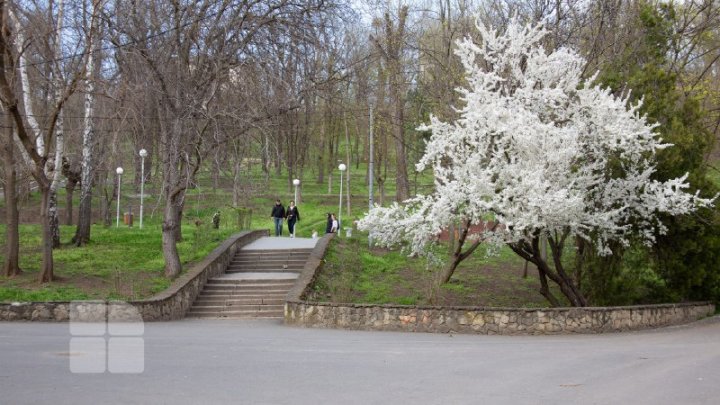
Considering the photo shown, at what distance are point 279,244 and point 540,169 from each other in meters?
14.3

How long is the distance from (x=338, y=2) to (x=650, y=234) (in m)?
11.3

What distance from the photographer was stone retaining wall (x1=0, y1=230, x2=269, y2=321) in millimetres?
19373

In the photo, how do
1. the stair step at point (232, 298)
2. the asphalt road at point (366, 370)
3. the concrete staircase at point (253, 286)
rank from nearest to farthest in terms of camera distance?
the asphalt road at point (366, 370) → the concrete staircase at point (253, 286) → the stair step at point (232, 298)

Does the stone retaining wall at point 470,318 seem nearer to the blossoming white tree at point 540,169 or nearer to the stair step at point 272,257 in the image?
the blossoming white tree at point 540,169

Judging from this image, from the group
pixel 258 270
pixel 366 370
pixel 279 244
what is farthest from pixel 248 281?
pixel 366 370

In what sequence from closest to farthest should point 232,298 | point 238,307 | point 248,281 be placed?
1. point 238,307
2. point 232,298
3. point 248,281

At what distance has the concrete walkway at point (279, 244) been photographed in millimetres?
29516

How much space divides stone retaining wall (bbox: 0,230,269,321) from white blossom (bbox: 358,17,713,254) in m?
5.42

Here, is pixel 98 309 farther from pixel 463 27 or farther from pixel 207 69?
pixel 463 27

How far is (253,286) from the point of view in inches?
949

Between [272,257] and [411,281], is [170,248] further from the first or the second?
[411,281]

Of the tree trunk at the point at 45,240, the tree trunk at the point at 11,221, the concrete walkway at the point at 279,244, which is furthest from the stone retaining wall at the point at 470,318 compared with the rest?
the tree trunk at the point at 11,221

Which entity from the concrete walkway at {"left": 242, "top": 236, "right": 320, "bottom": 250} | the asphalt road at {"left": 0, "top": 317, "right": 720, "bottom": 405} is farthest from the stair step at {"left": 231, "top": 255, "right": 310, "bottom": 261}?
the asphalt road at {"left": 0, "top": 317, "right": 720, "bottom": 405}

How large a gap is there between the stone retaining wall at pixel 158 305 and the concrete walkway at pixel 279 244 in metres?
4.06
